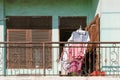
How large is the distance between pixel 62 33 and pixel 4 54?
2.16m

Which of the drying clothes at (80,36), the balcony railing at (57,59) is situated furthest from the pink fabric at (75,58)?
the drying clothes at (80,36)

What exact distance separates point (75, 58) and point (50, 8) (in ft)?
8.85

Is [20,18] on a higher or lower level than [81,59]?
higher

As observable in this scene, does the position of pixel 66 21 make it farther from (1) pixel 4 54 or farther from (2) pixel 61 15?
(1) pixel 4 54

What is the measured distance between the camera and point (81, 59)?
43.6 feet

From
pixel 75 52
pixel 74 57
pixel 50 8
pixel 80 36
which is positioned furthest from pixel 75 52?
pixel 50 8

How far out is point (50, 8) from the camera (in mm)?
15312

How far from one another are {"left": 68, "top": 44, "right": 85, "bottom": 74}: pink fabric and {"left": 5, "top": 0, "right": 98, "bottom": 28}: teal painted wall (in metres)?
2.28

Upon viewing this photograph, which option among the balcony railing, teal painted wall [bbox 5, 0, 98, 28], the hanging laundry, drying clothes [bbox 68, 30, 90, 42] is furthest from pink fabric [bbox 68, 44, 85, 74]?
teal painted wall [bbox 5, 0, 98, 28]

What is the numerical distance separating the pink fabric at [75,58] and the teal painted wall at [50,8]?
2279mm

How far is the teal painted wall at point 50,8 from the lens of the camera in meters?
15.3

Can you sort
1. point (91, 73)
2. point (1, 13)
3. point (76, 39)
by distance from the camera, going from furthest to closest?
point (1, 13) → point (76, 39) → point (91, 73)

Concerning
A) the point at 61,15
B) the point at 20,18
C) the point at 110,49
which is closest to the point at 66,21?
the point at 61,15

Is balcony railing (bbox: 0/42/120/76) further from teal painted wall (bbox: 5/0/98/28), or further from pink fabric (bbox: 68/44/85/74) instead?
teal painted wall (bbox: 5/0/98/28)
